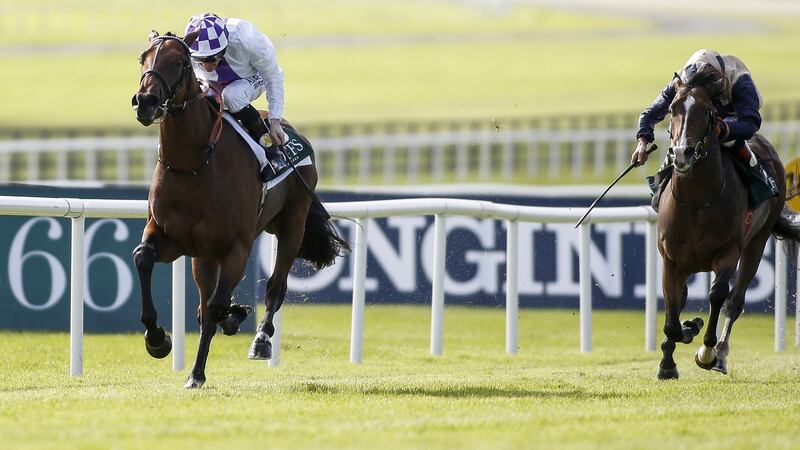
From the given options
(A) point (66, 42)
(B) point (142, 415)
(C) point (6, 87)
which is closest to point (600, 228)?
(B) point (142, 415)

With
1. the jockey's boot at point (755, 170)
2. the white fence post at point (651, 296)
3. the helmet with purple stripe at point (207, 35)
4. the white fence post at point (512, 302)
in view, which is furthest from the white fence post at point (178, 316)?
the white fence post at point (651, 296)

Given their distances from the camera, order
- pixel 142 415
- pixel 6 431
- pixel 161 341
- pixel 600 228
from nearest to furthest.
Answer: pixel 6 431, pixel 142 415, pixel 161 341, pixel 600 228

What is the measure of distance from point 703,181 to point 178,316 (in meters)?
3.08

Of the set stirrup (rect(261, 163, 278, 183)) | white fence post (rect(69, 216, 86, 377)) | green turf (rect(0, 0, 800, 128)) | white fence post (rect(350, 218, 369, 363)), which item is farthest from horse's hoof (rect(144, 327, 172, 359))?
green turf (rect(0, 0, 800, 128))

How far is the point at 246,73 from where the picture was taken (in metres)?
8.52

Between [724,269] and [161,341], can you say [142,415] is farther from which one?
[724,269]

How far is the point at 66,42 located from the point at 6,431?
155 ft

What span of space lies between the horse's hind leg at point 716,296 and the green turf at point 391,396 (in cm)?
14

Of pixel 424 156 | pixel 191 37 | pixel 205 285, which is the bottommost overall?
pixel 424 156

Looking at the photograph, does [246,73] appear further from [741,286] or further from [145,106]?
[741,286]

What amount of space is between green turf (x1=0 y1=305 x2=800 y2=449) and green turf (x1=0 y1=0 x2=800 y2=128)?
24.3m

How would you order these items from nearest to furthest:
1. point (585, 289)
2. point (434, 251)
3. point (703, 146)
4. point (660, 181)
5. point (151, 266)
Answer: point (151, 266) → point (703, 146) → point (660, 181) → point (434, 251) → point (585, 289)

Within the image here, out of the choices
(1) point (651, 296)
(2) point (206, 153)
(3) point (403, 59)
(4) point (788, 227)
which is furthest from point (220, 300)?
(3) point (403, 59)

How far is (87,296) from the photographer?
10.8m
